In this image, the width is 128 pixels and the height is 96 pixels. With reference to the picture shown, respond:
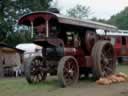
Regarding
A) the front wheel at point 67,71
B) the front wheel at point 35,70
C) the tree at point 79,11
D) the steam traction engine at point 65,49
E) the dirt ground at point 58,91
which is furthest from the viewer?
the tree at point 79,11

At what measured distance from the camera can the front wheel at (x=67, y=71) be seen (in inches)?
529

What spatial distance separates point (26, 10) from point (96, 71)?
76.0 ft

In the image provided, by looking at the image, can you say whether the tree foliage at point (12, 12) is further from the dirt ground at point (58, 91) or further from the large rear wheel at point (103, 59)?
the dirt ground at point (58, 91)

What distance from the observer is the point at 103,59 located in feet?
52.6

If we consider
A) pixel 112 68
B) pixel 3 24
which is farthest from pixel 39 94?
pixel 3 24

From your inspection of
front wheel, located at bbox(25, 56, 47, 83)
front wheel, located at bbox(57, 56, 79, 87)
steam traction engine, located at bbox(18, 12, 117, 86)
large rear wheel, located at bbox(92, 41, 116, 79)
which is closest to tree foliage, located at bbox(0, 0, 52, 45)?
large rear wheel, located at bbox(92, 41, 116, 79)

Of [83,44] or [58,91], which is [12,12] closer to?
[83,44]

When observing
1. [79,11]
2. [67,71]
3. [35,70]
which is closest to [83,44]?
[67,71]

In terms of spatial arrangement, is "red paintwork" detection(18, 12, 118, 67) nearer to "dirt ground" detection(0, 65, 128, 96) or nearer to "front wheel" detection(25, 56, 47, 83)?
"front wheel" detection(25, 56, 47, 83)

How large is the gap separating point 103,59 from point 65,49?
7.26 ft

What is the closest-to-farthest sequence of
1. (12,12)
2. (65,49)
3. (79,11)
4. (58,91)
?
(58,91)
(65,49)
(12,12)
(79,11)

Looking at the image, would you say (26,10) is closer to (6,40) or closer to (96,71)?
(6,40)

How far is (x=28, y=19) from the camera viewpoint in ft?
49.0

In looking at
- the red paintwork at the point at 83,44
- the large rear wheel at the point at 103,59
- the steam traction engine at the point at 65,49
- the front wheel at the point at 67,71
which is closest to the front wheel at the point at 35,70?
the steam traction engine at the point at 65,49
